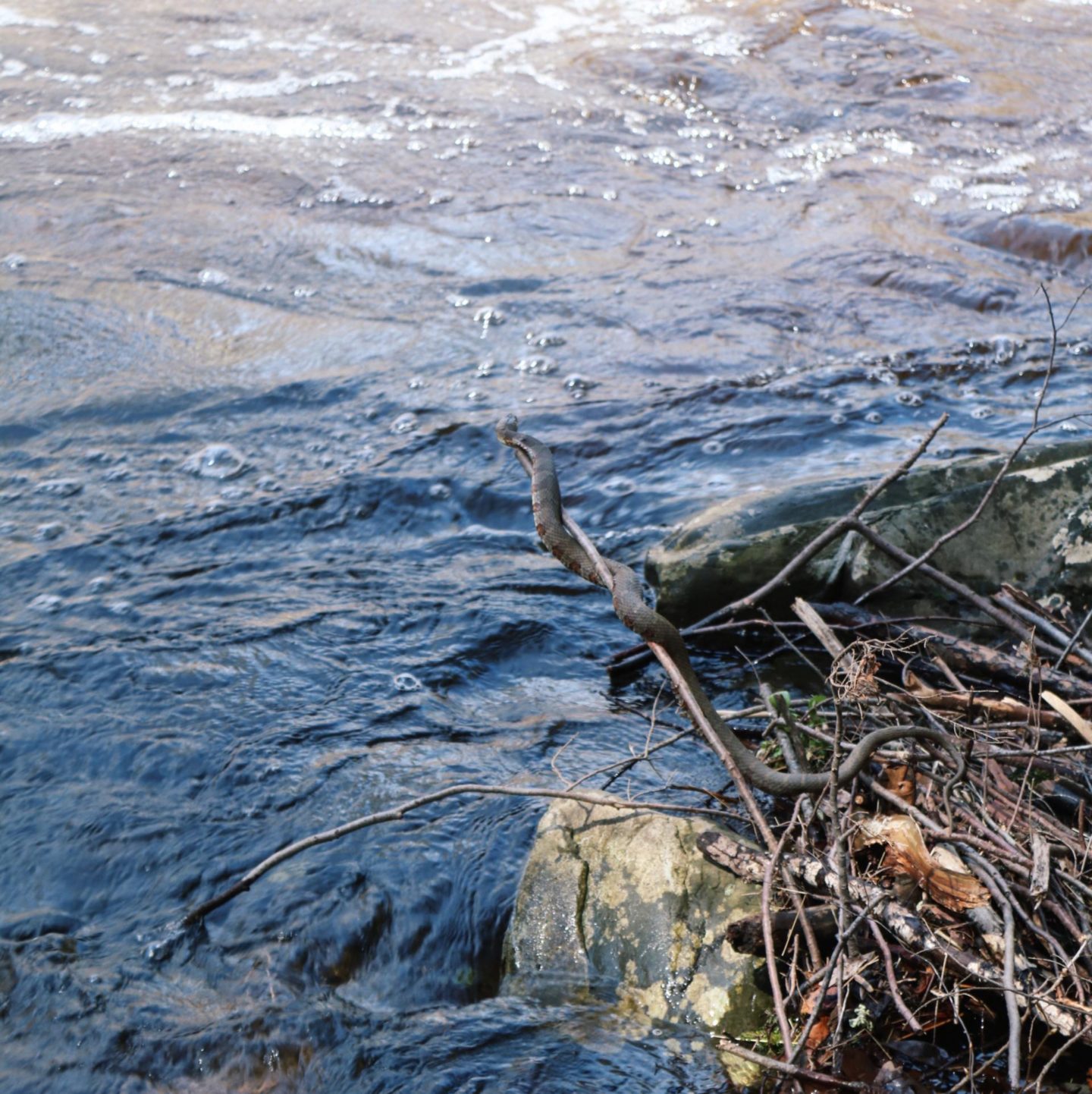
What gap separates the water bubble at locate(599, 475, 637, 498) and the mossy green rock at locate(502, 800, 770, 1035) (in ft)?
8.40

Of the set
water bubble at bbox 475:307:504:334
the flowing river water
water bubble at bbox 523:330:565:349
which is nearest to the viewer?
the flowing river water

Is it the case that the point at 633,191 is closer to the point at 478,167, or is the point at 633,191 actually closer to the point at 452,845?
the point at 478,167

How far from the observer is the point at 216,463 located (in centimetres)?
567

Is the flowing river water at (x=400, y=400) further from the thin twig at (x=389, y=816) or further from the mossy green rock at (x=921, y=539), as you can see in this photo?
the mossy green rock at (x=921, y=539)

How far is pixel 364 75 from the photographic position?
1120cm

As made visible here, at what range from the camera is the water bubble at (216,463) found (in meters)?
5.58

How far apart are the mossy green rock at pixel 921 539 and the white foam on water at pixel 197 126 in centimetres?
692

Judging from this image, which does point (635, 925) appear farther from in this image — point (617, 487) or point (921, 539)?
point (617, 487)

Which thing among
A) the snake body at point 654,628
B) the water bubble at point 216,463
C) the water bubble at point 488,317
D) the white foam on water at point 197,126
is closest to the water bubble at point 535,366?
the water bubble at point 488,317

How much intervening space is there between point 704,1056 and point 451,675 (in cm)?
183

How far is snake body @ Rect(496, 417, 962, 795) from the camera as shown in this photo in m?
2.50

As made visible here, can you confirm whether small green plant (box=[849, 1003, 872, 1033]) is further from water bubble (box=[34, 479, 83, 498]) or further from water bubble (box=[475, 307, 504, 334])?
water bubble (box=[475, 307, 504, 334])

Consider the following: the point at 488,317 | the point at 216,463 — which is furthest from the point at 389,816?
the point at 488,317

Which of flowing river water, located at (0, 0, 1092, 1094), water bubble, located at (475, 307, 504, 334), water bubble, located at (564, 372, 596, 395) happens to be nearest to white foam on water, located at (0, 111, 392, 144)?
flowing river water, located at (0, 0, 1092, 1094)
